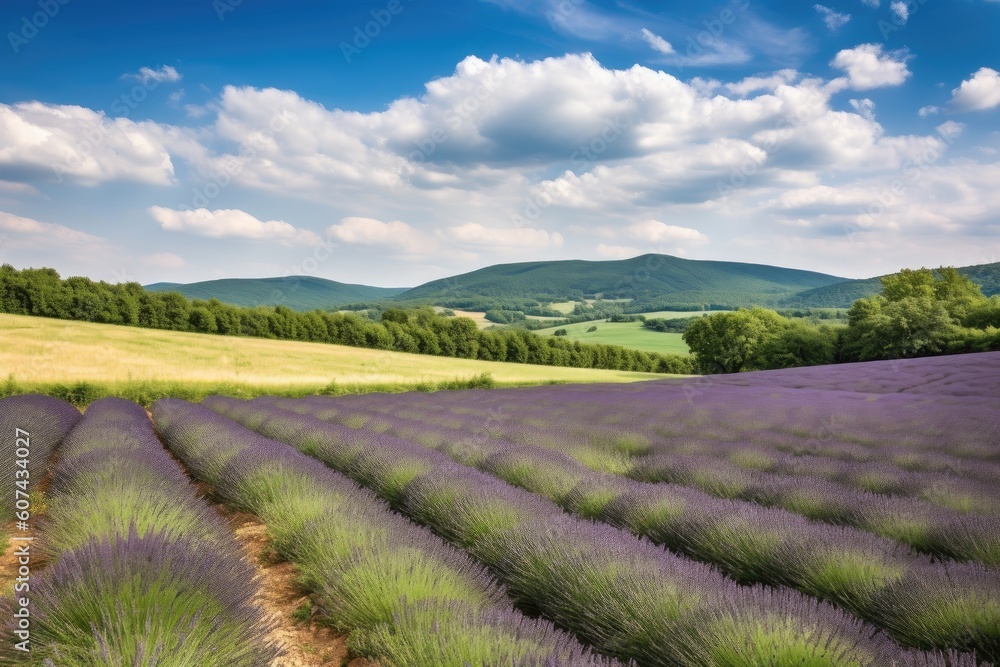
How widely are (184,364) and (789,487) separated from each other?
73.7 feet

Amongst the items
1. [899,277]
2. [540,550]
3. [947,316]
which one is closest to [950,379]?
[540,550]

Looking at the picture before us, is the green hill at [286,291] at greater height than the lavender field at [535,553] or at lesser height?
greater

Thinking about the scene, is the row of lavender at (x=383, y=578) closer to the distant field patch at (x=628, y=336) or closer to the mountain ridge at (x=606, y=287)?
the distant field patch at (x=628, y=336)

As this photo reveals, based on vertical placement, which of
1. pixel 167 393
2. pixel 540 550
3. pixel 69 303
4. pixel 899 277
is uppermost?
pixel 899 277

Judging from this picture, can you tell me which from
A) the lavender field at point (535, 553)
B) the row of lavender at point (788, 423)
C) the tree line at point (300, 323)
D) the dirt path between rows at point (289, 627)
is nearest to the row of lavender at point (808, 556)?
the lavender field at point (535, 553)

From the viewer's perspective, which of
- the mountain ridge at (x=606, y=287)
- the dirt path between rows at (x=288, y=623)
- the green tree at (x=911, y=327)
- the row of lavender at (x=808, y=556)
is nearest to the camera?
the row of lavender at (x=808, y=556)

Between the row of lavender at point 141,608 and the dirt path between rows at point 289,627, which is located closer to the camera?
the row of lavender at point 141,608

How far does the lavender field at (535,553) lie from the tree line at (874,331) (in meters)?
32.9

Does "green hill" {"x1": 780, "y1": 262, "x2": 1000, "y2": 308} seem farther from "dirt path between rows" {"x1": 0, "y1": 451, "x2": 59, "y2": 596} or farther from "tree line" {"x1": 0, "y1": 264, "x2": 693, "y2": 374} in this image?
"dirt path between rows" {"x1": 0, "y1": 451, "x2": 59, "y2": 596}

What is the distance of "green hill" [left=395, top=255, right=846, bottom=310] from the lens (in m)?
98.4

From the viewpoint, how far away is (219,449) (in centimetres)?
598

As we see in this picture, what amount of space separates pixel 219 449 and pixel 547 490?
3.79 m

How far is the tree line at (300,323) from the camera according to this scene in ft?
124

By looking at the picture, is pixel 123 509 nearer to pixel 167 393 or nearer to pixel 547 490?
pixel 547 490
